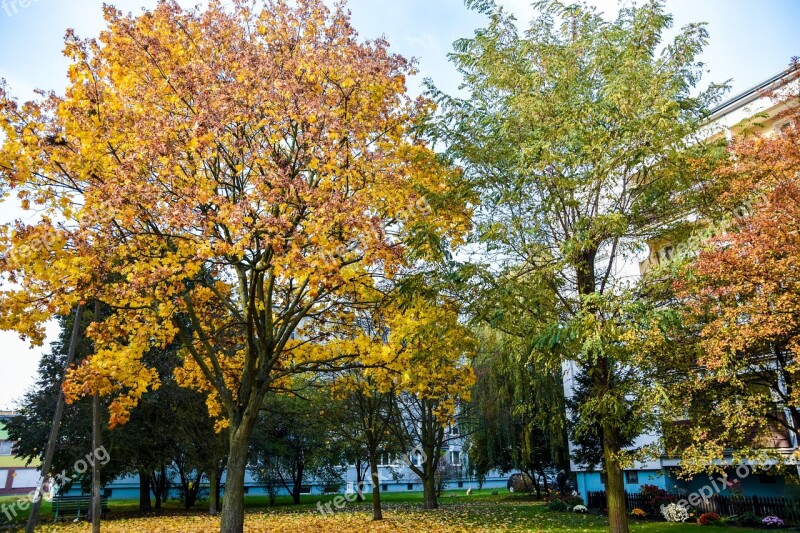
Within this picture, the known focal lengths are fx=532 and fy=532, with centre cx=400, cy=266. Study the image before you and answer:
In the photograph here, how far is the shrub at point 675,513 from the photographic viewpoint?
19109mm

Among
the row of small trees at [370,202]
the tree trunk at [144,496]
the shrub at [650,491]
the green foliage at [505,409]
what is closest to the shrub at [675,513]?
the shrub at [650,491]

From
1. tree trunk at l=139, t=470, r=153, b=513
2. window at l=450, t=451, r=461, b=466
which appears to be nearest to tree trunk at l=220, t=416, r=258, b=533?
tree trunk at l=139, t=470, r=153, b=513

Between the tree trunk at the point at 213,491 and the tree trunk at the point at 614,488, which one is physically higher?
the tree trunk at the point at 614,488

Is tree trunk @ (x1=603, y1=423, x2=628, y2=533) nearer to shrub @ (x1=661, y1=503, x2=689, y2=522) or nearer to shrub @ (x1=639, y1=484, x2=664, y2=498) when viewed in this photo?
shrub @ (x1=661, y1=503, x2=689, y2=522)

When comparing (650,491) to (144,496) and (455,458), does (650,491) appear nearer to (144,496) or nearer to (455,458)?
(144,496)

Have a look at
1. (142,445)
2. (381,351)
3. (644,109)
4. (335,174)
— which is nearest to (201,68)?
(335,174)

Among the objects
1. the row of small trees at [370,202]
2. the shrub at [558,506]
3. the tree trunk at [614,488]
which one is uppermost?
the row of small trees at [370,202]

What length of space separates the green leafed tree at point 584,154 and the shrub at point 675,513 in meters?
10.4

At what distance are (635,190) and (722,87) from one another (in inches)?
121

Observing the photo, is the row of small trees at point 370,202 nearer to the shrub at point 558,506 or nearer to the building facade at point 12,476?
the shrub at point 558,506

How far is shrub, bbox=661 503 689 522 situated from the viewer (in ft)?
62.7

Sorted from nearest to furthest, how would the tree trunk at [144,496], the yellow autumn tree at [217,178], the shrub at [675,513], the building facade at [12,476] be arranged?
the yellow autumn tree at [217,178]
the shrub at [675,513]
the tree trunk at [144,496]
the building facade at [12,476]

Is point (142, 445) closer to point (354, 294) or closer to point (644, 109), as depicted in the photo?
point (354, 294)

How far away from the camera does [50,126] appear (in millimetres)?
8188
